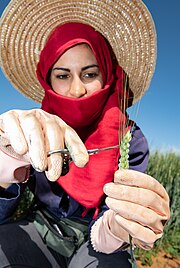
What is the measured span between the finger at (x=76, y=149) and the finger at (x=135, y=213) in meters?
0.22

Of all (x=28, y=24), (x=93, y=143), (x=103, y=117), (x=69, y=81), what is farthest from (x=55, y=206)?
(x=28, y=24)

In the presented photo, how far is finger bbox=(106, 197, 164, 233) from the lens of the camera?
1.08 metres

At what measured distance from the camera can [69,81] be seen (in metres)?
1.67

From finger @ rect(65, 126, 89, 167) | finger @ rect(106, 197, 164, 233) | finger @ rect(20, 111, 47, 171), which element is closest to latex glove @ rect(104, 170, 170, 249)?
finger @ rect(106, 197, 164, 233)

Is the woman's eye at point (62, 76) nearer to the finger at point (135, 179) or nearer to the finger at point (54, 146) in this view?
the finger at point (54, 146)

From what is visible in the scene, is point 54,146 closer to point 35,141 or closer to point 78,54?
point 35,141

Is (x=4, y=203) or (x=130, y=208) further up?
(x=130, y=208)

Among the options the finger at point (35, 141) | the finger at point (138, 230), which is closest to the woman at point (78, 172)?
the finger at point (138, 230)

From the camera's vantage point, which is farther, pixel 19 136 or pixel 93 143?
pixel 93 143

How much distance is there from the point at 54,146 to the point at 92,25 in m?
1.22

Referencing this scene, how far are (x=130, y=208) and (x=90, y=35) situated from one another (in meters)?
1.08

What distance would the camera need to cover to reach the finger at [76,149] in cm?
98

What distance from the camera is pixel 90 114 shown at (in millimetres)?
1653

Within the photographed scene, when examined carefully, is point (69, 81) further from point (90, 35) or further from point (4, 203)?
point (4, 203)
